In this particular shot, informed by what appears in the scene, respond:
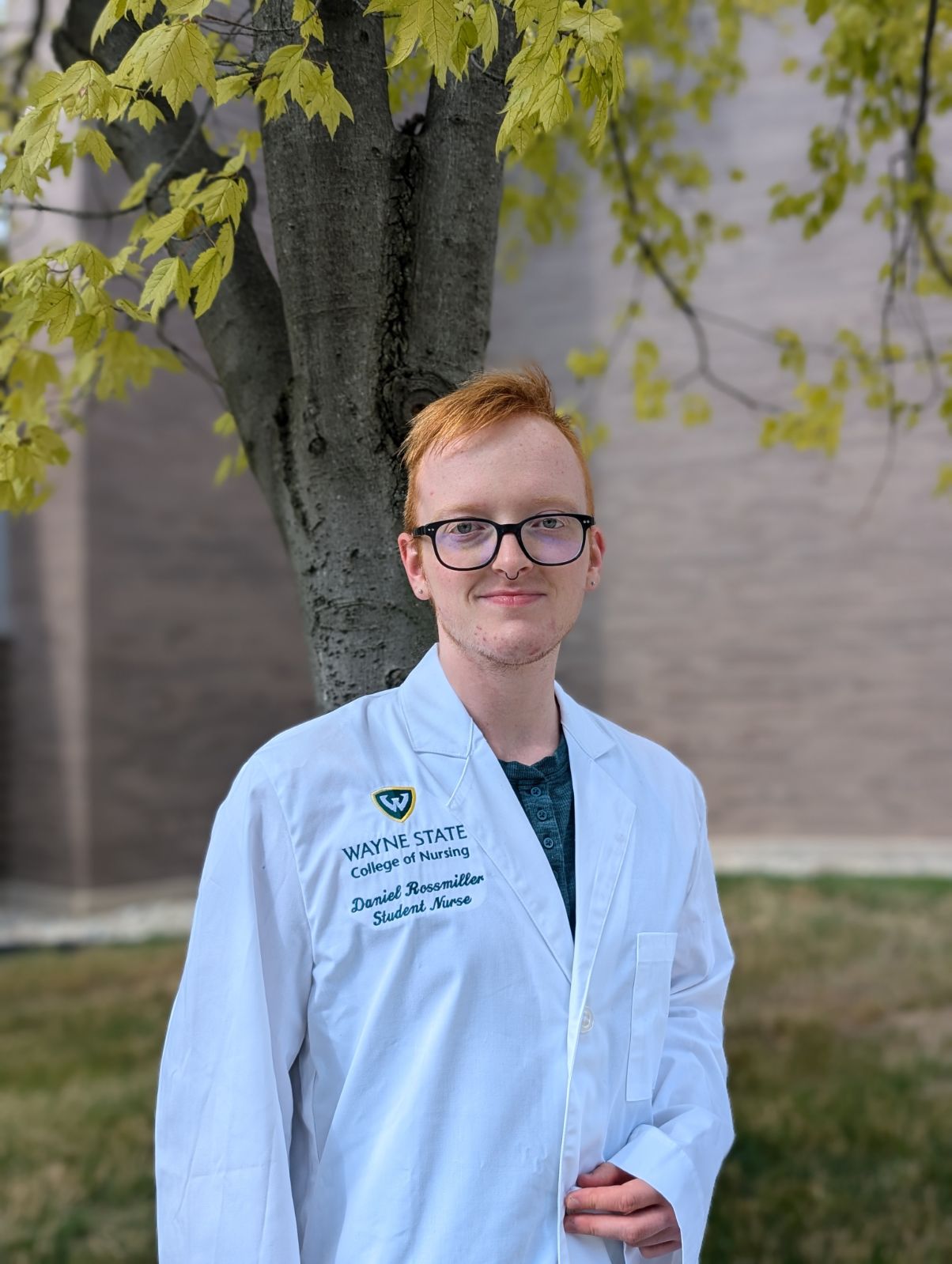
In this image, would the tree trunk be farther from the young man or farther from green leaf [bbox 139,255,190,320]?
the young man

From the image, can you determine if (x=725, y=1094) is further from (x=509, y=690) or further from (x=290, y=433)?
(x=290, y=433)

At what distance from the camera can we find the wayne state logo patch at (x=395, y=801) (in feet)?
5.80

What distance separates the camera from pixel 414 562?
1.93 m

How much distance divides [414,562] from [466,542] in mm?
151

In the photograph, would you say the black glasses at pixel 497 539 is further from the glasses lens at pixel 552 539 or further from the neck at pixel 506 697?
the neck at pixel 506 697

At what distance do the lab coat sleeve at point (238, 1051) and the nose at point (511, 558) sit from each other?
0.44 metres

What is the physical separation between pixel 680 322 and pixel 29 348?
10.6 m

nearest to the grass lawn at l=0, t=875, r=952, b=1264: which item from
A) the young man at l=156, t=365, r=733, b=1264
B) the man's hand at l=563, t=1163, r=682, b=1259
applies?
the man's hand at l=563, t=1163, r=682, b=1259

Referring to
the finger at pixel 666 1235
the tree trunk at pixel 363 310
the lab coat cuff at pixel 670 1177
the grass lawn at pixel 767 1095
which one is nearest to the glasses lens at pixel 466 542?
the tree trunk at pixel 363 310

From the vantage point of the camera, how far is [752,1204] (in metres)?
4.38

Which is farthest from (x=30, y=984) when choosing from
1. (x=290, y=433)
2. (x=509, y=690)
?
(x=509, y=690)

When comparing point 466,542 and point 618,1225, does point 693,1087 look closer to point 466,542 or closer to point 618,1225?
point 618,1225

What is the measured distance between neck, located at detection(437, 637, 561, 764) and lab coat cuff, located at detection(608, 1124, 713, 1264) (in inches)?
22.6

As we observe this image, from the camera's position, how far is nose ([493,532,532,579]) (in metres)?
Result: 1.76
